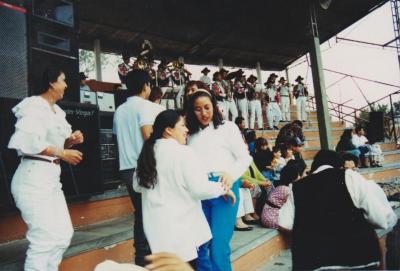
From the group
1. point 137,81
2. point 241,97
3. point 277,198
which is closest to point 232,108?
point 241,97

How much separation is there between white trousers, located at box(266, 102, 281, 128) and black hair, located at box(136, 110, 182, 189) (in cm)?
883

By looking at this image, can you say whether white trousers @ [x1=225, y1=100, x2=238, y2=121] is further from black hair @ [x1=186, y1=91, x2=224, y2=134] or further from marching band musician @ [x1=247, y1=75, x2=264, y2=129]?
black hair @ [x1=186, y1=91, x2=224, y2=134]

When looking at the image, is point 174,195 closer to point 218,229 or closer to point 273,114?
point 218,229

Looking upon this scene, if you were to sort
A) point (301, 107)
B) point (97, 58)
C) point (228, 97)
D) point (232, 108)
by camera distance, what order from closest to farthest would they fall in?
point (228, 97)
point (232, 108)
point (97, 58)
point (301, 107)

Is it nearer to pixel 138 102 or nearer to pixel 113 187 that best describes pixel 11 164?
pixel 138 102

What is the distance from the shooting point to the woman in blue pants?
2.23 meters

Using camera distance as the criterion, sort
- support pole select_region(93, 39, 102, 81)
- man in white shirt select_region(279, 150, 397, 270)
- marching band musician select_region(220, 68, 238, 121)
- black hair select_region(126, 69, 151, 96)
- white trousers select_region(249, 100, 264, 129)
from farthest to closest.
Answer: support pole select_region(93, 39, 102, 81)
white trousers select_region(249, 100, 264, 129)
marching band musician select_region(220, 68, 238, 121)
black hair select_region(126, 69, 151, 96)
man in white shirt select_region(279, 150, 397, 270)

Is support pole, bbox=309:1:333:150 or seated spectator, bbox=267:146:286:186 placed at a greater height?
support pole, bbox=309:1:333:150

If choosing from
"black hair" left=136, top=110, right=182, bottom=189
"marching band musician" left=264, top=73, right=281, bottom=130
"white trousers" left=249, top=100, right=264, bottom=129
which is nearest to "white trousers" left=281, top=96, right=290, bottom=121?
"marching band musician" left=264, top=73, right=281, bottom=130

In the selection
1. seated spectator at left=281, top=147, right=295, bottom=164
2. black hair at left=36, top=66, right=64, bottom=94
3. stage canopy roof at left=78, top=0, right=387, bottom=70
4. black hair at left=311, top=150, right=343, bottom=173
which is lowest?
black hair at left=311, top=150, right=343, bottom=173

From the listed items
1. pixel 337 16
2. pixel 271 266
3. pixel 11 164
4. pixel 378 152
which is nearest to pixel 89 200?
pixel 11 164

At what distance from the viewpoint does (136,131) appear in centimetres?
263

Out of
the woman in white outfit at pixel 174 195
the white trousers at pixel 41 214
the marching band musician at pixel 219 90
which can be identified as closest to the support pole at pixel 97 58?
the marching band musician at pixel 219 90

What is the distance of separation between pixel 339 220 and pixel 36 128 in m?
1.96
